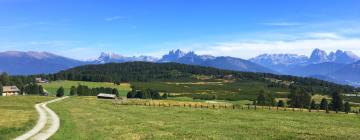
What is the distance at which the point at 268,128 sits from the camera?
45.4 m

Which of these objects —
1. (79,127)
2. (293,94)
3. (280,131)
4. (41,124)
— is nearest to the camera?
(280,131)

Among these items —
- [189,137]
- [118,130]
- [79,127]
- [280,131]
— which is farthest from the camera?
[79,127]

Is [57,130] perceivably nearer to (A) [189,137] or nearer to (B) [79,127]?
(B) [79,127]

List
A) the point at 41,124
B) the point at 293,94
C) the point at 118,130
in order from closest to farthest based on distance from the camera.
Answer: the point at 118,130 → the point at 41,124 → the point at 293,94

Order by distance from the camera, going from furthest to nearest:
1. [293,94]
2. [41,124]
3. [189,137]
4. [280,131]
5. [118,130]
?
[293,94]
[41,124]
[118,130]
[280,131]
[189,137]

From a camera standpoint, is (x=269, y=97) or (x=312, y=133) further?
(x=269, y=97)

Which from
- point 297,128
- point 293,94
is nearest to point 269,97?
point 293,94

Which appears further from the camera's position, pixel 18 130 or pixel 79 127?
pixel 79 127

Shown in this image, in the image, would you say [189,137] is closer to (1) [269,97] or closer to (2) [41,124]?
(2) [41,124]

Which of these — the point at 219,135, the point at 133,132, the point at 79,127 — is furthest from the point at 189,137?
the point at 79,127

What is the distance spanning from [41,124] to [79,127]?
6.26m

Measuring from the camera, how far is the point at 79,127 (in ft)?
166

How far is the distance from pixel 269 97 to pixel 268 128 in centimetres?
13443

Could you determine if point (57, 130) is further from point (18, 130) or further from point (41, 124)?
point (41, 124)
